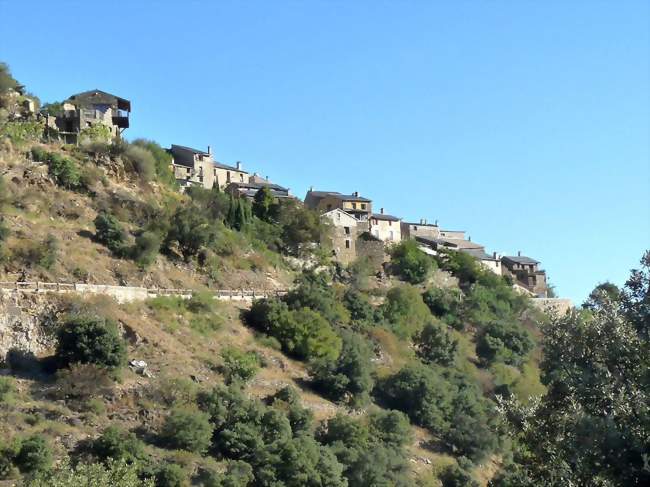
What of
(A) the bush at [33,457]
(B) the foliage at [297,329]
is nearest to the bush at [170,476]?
(A) the bush at [33,457]

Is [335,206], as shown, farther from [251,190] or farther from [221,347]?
[221,347]

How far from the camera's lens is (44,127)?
6444 centimetres

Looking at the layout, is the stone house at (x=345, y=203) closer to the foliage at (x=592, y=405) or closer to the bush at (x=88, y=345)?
the bush at (x=88, y=345)

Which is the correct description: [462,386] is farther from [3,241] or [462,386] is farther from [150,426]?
[3,241]

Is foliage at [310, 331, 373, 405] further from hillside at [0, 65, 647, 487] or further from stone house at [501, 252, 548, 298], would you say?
stone house at [501, 252, 548, 298]

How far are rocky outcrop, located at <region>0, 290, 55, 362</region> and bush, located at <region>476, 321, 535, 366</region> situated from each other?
121ft

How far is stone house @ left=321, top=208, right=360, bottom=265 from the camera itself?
74625mm

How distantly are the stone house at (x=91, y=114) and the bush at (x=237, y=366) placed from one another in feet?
82.0

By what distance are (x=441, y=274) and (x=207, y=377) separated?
3707cm

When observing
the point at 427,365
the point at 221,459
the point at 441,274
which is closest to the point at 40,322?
the point at 221,459

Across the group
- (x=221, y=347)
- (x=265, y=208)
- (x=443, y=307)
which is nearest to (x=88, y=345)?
(x=221, y=347)

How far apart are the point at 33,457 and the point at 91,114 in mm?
39350

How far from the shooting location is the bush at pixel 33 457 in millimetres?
35781

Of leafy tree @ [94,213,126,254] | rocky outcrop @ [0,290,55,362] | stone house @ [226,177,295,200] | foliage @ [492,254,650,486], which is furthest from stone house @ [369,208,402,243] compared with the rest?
foliage @ [492,254,650,486]
